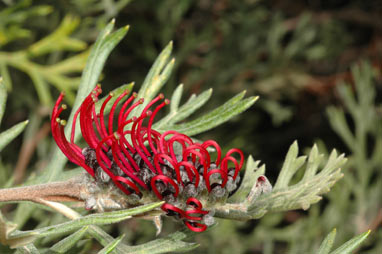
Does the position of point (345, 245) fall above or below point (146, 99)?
below

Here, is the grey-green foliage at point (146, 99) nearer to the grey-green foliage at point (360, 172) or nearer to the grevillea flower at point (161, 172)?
the grevillea flower at point (161, 172)

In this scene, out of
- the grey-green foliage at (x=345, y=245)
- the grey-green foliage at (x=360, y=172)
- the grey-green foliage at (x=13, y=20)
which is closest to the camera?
the grey-green foliage at (x=345, y=245)

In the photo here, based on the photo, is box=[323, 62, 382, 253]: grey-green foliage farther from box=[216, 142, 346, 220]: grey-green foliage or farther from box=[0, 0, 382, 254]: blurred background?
→ box=[216, 142, 346, 220]: grey-green foliage

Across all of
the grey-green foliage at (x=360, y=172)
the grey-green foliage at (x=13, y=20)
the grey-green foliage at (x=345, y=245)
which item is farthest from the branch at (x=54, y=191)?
the grey-green foliage at (x=360, y=172)

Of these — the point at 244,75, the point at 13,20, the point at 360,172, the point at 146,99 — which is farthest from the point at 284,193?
the point at 244,75

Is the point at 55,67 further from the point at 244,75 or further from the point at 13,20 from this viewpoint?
the point at 244,75

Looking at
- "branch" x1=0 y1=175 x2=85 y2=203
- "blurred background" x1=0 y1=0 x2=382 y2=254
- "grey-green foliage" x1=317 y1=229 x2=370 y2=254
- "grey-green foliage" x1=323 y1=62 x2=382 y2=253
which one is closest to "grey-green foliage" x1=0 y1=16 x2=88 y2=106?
"blurred background" x1=0 y1=0 x2=382 y2=254

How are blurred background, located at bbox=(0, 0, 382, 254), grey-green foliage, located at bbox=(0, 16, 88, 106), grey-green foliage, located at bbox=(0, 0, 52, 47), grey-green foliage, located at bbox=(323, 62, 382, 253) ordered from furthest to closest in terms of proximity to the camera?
grey-green foliage, located at bbox=(323, 62, 382, 253) < blurred background, located at bbox=(0, 0, 382, 254) < grey-green foliage, located at bbox=(0, 16, 88, 106) < grey-green foliage, located at bbox=(0, 0, 52, 47)

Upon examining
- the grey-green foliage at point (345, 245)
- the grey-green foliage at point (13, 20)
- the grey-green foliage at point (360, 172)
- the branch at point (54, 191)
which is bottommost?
the grey-green foliage at point (360, 172)
